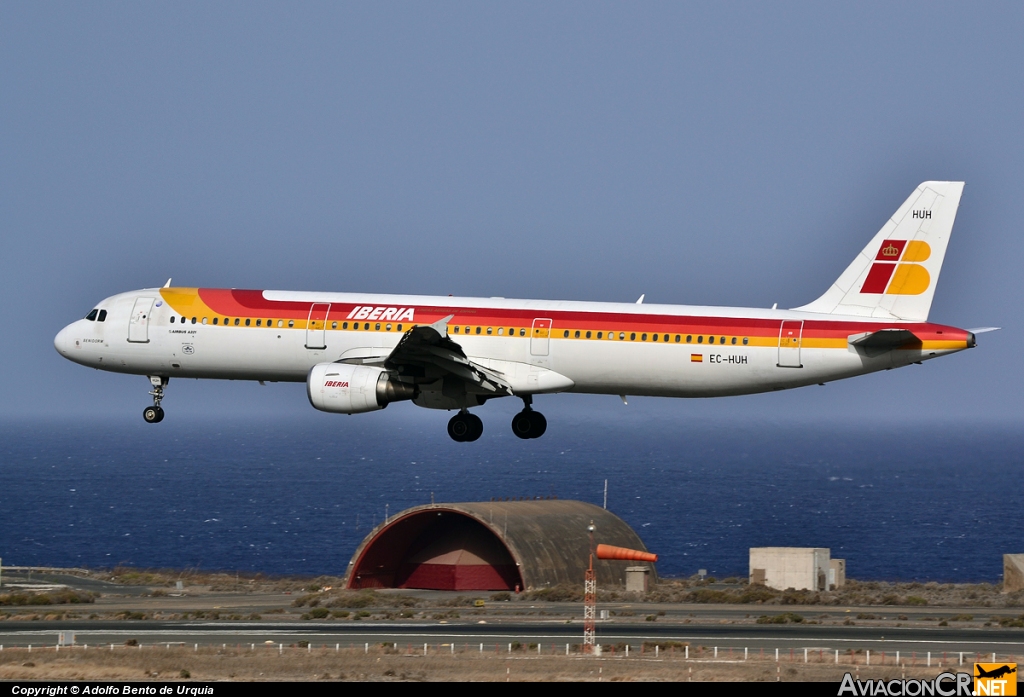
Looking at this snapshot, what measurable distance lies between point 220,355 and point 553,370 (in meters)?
12.2

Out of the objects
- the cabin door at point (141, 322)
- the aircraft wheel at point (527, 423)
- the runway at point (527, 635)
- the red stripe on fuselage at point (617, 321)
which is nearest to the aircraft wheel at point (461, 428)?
the aircraft wheel at point (527, 423)

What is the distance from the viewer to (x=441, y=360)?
50.5 metres

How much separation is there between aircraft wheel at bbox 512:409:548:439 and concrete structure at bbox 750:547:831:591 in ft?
127

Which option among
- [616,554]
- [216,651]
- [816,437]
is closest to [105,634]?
[216,651]

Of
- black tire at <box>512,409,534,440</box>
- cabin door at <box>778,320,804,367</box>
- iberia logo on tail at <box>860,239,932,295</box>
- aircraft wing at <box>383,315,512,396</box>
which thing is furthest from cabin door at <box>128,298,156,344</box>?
iberia logo on tail at <box>860,239,932,295</box>

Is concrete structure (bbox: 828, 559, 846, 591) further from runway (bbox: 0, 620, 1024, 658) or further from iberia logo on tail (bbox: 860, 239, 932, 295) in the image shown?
iberia logo on tail (bbox: 860, 239, 932, 295)

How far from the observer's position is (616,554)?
52.0 m

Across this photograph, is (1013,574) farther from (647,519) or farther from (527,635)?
(647,519)

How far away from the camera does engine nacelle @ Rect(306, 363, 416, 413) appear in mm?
50156

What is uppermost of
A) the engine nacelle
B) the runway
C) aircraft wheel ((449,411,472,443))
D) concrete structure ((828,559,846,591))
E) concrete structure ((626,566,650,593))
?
the engine nacelle

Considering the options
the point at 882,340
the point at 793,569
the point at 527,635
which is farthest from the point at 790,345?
the point at 793,569

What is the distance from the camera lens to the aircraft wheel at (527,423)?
53844 mm

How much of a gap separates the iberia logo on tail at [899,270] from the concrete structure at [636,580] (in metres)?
37.2

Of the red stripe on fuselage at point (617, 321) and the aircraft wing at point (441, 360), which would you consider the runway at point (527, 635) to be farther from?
the red stripe on fuselage at point (617, 321)
